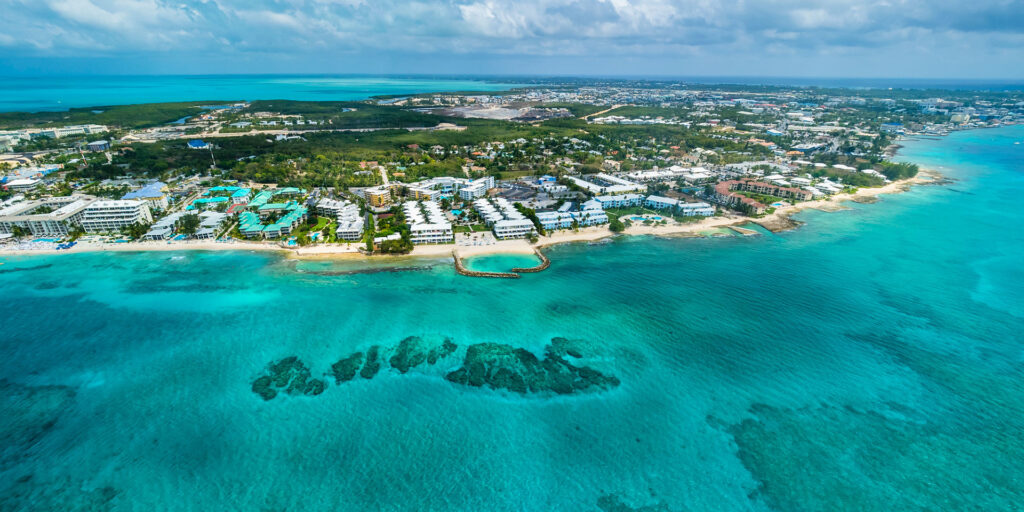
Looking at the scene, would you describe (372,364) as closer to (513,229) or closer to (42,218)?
(513,229)

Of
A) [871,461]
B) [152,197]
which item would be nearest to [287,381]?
[871,461]

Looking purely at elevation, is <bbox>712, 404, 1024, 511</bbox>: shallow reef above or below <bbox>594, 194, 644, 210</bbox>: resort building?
below

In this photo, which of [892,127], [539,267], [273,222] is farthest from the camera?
[892,127]

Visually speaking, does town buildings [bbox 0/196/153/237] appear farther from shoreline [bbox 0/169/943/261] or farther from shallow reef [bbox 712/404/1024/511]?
shallow reef [bbox 712/404/1024/511]

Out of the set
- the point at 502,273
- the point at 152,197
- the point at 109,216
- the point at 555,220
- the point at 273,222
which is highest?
the point at 152,197

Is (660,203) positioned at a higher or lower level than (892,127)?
lower

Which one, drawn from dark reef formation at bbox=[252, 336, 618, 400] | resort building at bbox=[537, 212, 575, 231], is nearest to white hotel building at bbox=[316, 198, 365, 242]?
dark reef formation at bbox=[252, 336, 618, 400]

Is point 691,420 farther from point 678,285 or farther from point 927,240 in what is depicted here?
point 927,240
